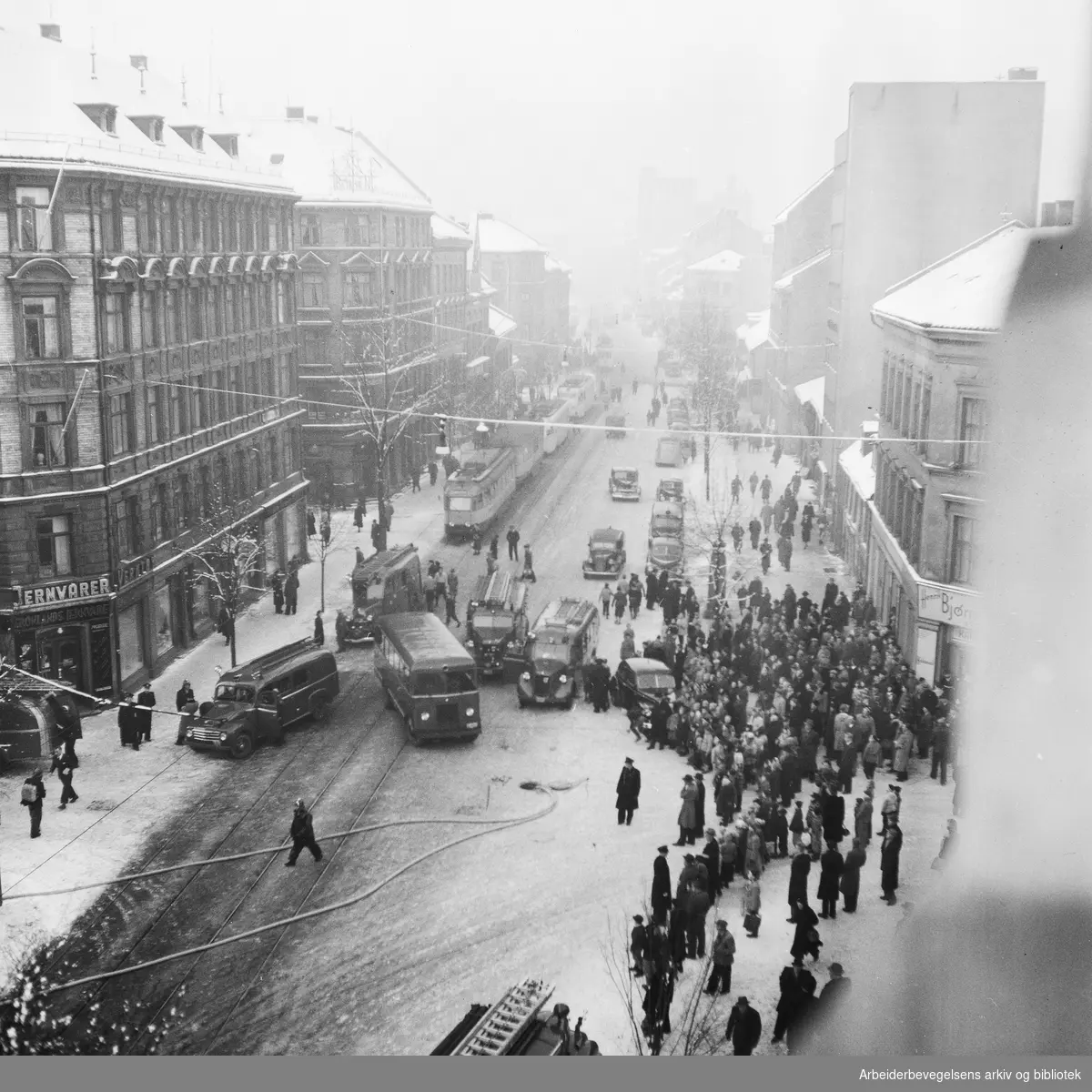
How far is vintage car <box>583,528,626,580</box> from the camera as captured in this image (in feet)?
154

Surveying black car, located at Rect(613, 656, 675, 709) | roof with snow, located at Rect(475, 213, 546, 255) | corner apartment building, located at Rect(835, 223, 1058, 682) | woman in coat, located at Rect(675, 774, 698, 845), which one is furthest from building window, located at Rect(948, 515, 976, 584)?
roof with snow, located at Rect(475, 213, 546, 255)

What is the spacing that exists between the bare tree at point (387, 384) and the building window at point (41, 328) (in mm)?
19562

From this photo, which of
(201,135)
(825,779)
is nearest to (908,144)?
(201,135)

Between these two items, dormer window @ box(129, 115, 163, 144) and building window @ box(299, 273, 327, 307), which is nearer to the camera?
dormer window @ box(129, 115, 163, 144)

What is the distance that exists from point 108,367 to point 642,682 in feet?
48.5

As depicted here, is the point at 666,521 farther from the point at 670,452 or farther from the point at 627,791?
the point at 627,791

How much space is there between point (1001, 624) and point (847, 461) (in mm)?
27206

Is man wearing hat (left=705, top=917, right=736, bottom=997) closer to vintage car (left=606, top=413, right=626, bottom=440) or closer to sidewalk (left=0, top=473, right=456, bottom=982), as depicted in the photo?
sidewalk (left=0, top=473, right=456, bottom=982)

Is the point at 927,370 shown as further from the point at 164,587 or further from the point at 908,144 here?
the point at 164,587

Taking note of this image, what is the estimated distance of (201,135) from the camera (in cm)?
4338

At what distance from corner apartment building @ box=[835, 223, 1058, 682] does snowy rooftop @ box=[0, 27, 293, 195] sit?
19500 mm

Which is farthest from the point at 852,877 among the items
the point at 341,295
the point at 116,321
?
Answer: the point at 341,295

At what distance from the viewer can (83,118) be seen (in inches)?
1352

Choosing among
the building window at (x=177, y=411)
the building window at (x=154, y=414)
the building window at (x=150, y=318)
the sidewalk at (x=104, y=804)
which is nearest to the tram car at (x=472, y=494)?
the sidewalk at (x=104, y=804)
